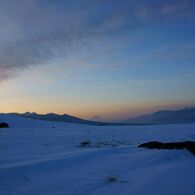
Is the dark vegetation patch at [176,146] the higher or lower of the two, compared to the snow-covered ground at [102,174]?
higher

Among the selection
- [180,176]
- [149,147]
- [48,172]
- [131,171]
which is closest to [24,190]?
[48,172]

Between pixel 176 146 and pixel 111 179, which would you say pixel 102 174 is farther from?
pixel 176 146

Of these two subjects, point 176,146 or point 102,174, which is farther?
point 176,146

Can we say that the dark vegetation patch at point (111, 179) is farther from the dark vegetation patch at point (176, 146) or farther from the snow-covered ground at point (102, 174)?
the dark vegetation patch at point (176, 146)

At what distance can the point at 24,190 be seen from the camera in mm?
6203

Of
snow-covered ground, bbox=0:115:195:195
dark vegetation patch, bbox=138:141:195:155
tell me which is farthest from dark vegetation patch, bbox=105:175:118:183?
dark vegetation patch, bbox=138:141:195:155

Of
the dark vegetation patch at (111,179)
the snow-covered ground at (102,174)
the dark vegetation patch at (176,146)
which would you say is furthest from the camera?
the dark vegetation patch at (176,146)

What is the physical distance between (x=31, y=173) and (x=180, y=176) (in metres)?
3.28

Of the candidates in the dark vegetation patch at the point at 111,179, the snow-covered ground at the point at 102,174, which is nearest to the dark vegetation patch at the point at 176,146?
the snow-covered ground at the point at 102,174

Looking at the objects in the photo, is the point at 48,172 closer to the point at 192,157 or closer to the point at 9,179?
the point at 9,179

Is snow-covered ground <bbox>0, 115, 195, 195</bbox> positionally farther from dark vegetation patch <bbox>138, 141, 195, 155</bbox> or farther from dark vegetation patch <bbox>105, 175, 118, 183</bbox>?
dark vegetation patch <bbox>138, 141, 195, 155</bbox>

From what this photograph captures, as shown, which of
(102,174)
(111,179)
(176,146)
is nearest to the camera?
(111,179)

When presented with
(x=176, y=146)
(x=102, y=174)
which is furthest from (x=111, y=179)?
(x=176, y=146)

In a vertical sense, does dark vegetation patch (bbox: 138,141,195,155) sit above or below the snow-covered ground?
above
